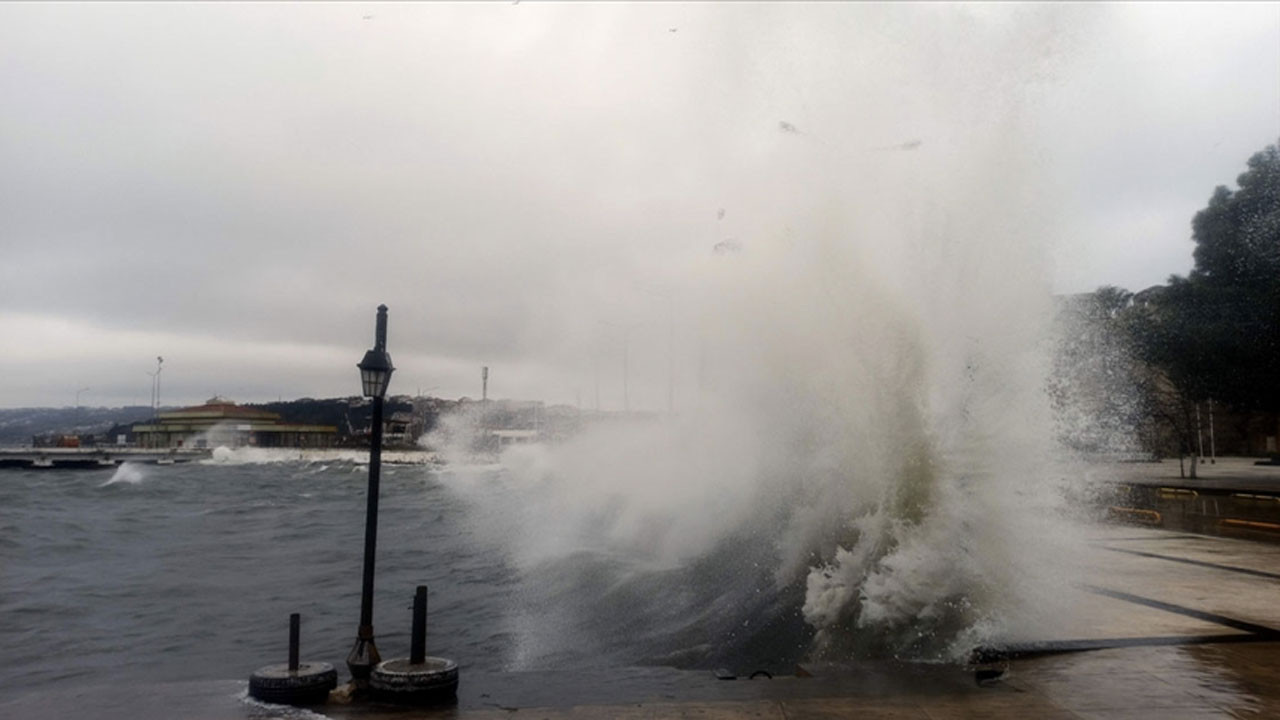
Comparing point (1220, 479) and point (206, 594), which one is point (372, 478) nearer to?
point (206, 594)

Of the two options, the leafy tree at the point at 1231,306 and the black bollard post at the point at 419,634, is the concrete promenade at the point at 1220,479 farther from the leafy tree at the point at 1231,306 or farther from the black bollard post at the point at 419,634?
the black bollard post at the point at 419,634

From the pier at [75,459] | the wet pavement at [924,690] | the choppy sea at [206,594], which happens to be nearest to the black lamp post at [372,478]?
the wet pavement at [924,690]

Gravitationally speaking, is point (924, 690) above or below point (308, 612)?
above

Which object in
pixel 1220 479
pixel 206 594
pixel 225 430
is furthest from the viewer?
pixel 225 430

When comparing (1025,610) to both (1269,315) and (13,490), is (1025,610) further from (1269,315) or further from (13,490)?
(13,490)

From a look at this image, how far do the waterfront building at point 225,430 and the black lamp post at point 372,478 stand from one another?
14452 centimetres

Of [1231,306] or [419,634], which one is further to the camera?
[1231,306]

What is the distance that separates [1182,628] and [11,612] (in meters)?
20.2

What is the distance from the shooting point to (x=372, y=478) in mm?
8938

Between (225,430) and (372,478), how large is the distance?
147735 millimetres

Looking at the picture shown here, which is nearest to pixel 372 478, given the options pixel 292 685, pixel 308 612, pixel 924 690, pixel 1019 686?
pixel 292 685

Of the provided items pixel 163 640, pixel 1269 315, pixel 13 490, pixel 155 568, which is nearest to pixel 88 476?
pixel 13 490

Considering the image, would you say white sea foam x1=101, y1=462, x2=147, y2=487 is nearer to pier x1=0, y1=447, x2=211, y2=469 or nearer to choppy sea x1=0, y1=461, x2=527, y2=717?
pier x1=0, y1=447, x2=211, y2=469

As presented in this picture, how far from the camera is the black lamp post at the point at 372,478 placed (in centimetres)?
822
